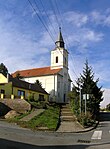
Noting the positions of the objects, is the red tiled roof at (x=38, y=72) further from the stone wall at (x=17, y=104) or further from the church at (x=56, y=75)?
the stone wall at (x=17, y=104)

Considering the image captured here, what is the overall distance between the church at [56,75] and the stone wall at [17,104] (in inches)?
1165

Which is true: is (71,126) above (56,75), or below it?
below

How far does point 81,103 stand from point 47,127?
10629 millimetres

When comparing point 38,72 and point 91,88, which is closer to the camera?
point 91,88

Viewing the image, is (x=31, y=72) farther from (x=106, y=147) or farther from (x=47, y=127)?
(x=106, y=147)

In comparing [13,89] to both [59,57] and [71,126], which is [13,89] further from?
[59,57]

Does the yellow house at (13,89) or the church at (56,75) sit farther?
the church at (56,75)

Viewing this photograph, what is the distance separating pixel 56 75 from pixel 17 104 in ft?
104

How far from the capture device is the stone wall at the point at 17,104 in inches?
1427

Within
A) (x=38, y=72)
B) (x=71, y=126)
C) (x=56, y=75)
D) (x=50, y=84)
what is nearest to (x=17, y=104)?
(x=71, y=126)

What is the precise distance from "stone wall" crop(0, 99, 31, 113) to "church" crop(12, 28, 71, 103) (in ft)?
97.1

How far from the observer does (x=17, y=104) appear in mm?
37031

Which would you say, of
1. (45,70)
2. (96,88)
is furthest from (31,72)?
(96,88)

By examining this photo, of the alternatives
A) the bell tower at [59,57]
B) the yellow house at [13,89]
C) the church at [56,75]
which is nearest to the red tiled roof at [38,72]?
the church at [56,75]
